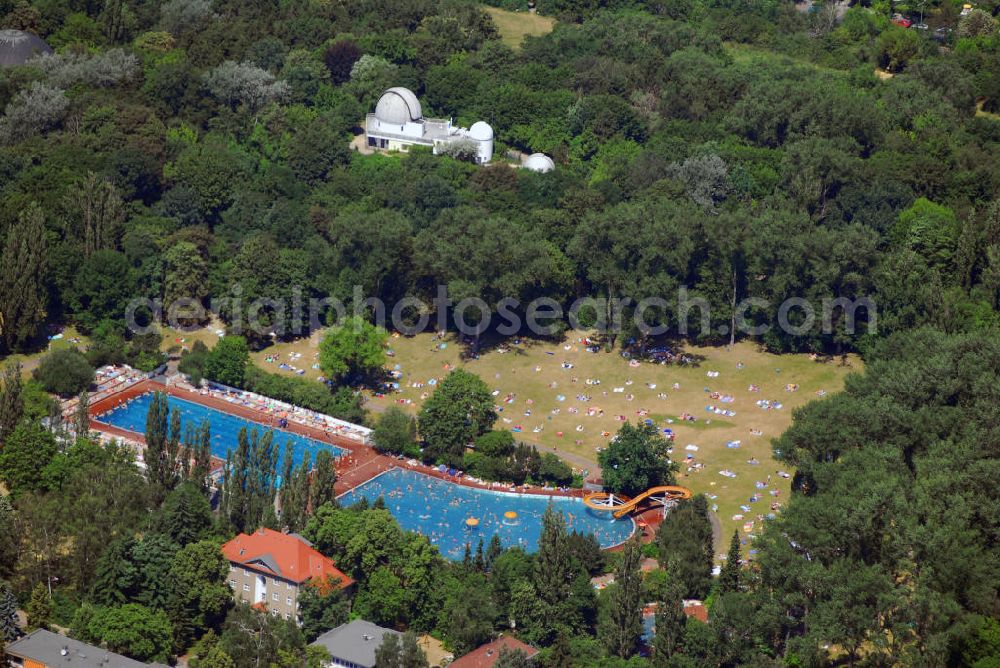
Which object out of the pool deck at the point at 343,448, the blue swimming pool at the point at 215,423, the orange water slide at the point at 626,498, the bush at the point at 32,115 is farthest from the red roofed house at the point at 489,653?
the bush at the point at 32,115

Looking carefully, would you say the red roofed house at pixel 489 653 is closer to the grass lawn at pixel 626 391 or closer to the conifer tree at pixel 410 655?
the conifer tree at pixel 410 655

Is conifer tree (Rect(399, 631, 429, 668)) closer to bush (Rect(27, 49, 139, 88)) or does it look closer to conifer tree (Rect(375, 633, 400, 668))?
conifer tree (Rect(375, 633, 400, 668))

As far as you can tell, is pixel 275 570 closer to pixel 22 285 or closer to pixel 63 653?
pixel 63 653

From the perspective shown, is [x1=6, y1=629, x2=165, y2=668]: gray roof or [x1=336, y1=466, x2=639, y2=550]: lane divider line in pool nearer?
[x1=6, y1=629, x2=165, y2=668]: gray roof

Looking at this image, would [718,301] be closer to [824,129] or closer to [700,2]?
[824,129]

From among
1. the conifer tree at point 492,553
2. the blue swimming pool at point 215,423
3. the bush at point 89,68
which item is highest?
the bush at point 89,68

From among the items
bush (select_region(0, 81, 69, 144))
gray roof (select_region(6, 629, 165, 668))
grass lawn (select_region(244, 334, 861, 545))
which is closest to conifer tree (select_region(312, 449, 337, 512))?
gray roof (select_region(6, 629, 165, 668))

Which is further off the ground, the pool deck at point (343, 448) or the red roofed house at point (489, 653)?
the pool deck at point (343, 448)
